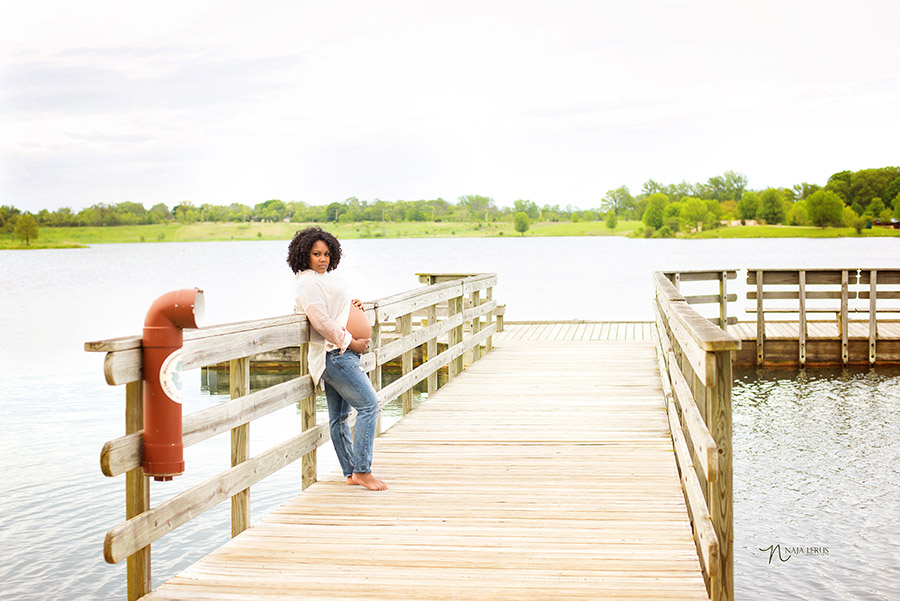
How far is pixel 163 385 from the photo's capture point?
3596mm

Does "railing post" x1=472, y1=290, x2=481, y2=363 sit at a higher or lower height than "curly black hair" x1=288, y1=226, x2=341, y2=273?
lower

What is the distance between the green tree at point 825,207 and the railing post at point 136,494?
110 m

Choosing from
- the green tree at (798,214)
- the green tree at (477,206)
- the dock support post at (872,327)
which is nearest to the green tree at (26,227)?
the green tree at (477,206)

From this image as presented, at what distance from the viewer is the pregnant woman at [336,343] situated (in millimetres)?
5055

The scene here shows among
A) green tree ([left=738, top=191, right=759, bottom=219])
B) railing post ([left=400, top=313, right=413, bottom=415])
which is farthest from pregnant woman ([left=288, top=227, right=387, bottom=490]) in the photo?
green tree ([left=738, top=191, right=759, bottom=219])

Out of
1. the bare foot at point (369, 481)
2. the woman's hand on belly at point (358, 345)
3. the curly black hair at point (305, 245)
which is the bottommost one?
the bare foot at point (369, 481)

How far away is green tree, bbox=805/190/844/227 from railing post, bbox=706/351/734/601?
109420 millimetres

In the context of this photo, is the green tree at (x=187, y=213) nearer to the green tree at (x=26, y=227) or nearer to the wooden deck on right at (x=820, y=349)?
the green tree at (x=26, y=227)

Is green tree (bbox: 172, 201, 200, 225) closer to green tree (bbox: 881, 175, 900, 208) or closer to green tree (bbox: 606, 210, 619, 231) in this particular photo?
green tree (bbox: 606, 210, 619, 231)

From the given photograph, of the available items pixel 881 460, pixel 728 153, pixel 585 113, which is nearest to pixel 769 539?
pixel 881 460

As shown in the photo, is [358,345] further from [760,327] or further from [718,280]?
[760,327]

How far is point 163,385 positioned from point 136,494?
0.46 meters

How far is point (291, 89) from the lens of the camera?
118 metres

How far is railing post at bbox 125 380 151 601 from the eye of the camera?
11.8 ft
